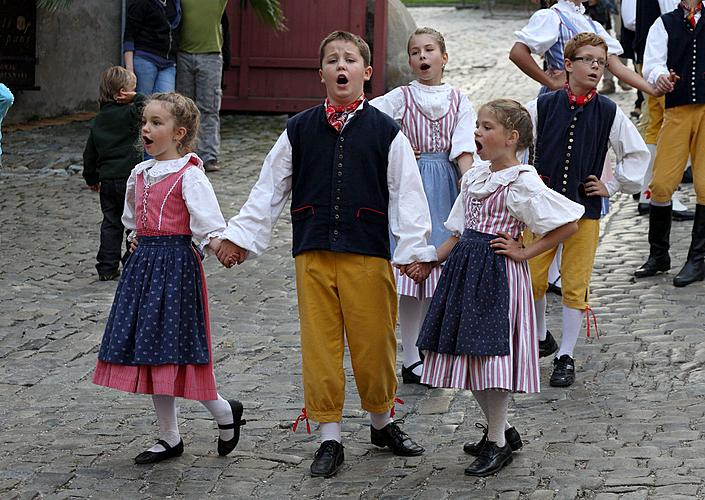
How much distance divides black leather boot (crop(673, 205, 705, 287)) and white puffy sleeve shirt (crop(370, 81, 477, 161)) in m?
2.55

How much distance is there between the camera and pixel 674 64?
8266mm

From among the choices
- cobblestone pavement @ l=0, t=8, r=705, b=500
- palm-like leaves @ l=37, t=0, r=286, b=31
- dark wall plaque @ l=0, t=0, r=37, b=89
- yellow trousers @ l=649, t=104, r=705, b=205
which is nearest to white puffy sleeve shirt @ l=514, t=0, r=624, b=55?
yellow trousers @ l=649, t=104, r=705, b=205

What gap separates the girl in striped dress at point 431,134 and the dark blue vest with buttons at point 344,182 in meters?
1.28

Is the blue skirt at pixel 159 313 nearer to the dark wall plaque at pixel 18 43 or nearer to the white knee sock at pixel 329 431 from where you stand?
the white knee sock at pixel 329 431

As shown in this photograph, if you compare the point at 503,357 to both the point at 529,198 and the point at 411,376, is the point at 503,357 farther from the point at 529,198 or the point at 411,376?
the point at 411,376

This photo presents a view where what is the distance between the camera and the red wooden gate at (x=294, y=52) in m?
15.5

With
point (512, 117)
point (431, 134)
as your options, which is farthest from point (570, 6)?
point (512, 117)

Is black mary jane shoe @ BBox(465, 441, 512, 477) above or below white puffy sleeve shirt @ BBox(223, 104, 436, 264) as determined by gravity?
below

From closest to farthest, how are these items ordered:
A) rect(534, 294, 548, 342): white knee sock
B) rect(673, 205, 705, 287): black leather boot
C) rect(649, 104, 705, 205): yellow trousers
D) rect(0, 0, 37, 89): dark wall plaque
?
rect(534, 294, 548, 342): white knee sock
rect(649, 104, 705, 205): yellow trousers
rect(673, 205, 705, 287): black leather boot
rect(0, 0, 37, 89): dark wall plaque

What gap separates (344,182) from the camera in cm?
522

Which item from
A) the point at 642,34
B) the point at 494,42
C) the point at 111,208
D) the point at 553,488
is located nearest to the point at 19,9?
the point at 111,208

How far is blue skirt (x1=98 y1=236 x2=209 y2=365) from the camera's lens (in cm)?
514

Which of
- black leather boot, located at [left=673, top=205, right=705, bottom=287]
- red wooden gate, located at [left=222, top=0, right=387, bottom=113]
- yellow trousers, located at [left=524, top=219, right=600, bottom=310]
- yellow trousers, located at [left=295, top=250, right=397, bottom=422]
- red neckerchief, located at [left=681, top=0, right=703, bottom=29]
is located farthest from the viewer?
red wooden gate, located at [left=222, top=0, right=387, bottom=113]

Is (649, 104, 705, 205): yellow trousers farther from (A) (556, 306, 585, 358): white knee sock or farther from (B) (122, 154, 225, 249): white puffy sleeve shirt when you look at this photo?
(B) (122, 154, 225, 249): white puffy sleeve shirt
